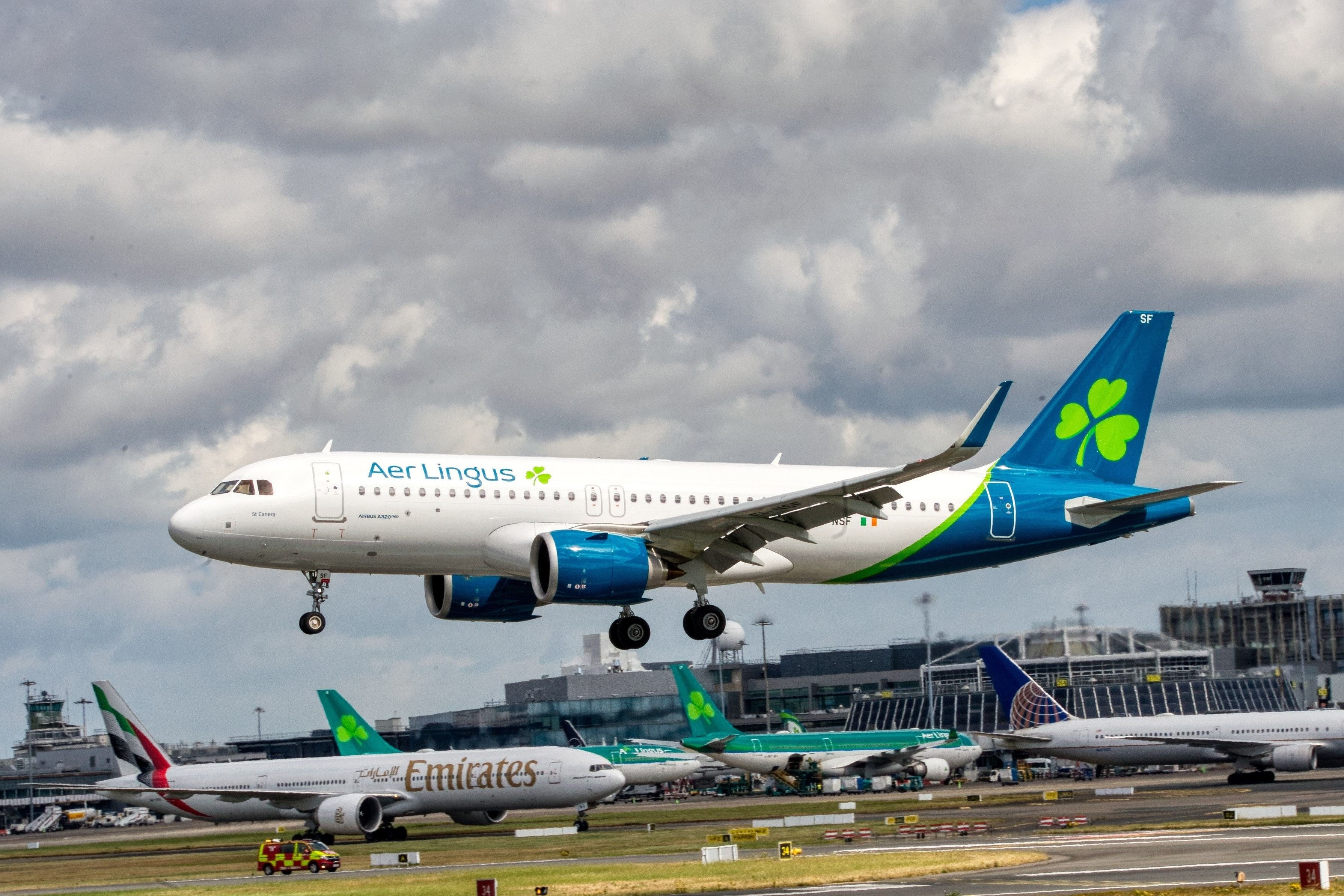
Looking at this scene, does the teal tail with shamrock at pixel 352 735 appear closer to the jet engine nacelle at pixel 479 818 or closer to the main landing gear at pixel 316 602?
the jet engine nacelle at pixel 479 818

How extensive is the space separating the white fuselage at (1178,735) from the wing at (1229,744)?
0.23m

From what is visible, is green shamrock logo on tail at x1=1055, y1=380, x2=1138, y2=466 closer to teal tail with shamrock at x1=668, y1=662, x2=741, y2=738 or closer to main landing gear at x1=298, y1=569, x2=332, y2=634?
main landing gear at x1=298, y1=569, x2=332, y2=634

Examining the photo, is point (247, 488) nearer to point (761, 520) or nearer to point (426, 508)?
point (426, 508)

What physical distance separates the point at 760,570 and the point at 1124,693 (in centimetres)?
12153

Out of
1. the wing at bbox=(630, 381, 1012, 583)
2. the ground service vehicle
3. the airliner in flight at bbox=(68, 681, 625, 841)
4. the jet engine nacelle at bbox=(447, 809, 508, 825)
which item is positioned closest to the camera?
the wing at bbox=(630, 381, 1012, 583)

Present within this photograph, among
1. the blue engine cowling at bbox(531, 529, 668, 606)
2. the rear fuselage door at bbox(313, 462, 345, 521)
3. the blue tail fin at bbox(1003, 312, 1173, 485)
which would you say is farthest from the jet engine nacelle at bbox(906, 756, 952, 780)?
the rear fuselage door at bbox(313, 462, 345, 521)

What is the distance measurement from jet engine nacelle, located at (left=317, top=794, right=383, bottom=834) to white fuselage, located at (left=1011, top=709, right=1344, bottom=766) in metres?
42.0

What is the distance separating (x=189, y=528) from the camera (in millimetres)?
44812

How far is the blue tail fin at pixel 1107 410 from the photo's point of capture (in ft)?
180

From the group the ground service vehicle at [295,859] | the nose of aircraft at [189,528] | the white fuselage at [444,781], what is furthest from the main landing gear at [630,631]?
the white fuselage at [444,781]

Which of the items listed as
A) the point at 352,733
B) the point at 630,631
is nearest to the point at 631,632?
the point at 630,631

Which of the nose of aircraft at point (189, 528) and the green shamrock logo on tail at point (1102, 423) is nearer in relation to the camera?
the nose of aircraft at point (189, 528)

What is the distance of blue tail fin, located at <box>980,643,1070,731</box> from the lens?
104 metres

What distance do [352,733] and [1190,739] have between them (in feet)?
162
